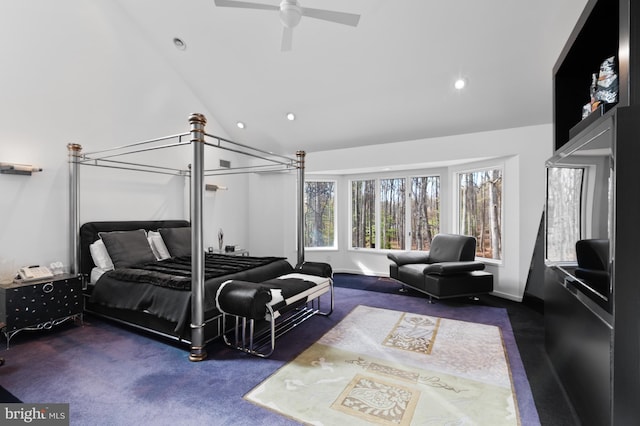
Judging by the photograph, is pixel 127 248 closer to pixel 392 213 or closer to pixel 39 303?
pixel 39 303

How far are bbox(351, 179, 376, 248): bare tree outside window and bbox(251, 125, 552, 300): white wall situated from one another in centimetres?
17

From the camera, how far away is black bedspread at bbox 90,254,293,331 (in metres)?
2.92

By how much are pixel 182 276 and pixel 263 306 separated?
103cm

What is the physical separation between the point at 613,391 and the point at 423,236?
452 centimetres

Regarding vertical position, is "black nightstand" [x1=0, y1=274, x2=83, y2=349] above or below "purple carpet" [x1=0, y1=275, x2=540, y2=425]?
above

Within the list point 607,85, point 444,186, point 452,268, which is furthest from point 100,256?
point 444,186

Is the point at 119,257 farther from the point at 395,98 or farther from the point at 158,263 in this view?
the point at 395,98

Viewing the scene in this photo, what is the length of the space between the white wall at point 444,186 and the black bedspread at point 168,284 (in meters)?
2.57

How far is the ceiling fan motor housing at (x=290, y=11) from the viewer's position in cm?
254

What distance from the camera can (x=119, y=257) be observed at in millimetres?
3863

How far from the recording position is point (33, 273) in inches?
127

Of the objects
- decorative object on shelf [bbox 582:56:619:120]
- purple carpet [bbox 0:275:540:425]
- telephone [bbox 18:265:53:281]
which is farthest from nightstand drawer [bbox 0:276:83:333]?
decorative object on shelf [bbox 582:56:619:120]

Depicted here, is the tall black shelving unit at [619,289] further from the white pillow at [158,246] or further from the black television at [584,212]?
the white pillow at [158,246]

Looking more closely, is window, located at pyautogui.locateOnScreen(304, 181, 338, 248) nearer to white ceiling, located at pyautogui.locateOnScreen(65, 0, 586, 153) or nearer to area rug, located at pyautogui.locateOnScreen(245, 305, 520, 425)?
white ceiling, located at pyautogui.locateOnScreen(65, 0, 586, 153)
